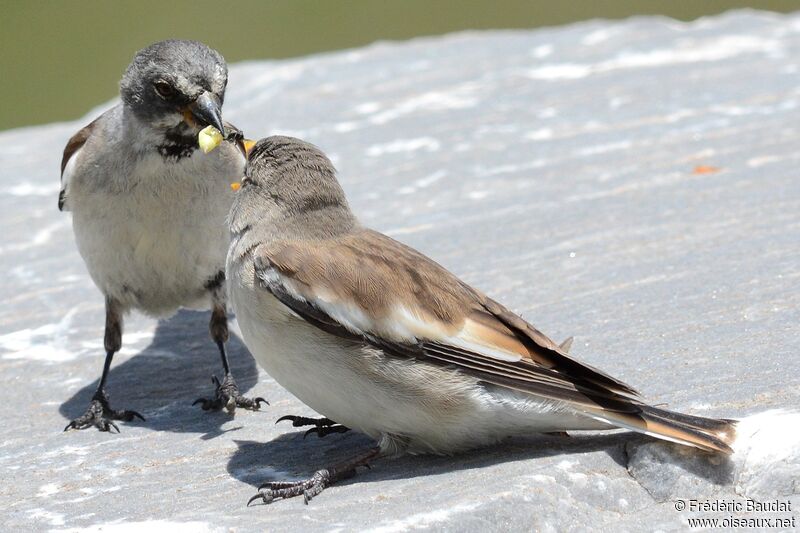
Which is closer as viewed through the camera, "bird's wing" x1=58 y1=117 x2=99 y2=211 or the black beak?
the black beak

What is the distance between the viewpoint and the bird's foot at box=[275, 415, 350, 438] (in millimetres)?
4812

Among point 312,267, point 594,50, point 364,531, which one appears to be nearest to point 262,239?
point 312,267

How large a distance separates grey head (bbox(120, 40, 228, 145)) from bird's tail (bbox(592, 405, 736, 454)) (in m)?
2.41

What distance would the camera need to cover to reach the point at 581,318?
5.54 metres

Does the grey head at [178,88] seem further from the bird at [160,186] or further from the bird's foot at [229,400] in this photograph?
the bird's foot at [229,400]

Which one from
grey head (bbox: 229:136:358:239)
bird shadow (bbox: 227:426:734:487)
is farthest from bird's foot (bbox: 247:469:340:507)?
grey head (bbox: 229:136:358:239)

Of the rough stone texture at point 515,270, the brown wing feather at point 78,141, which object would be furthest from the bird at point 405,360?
the brown wing feather at point 78,141

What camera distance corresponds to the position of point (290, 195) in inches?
191

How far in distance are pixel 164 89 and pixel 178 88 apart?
3.7 inches

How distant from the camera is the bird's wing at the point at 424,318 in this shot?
13.6 feet

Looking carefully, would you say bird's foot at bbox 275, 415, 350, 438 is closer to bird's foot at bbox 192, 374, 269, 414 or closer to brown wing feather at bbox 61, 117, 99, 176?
bird's foot at bbox 192, 374, 269, 414

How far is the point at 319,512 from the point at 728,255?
2.77 m

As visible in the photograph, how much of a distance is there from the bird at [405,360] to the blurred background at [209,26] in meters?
14.8

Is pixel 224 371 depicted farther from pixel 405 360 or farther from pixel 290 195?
pixel 405 360
